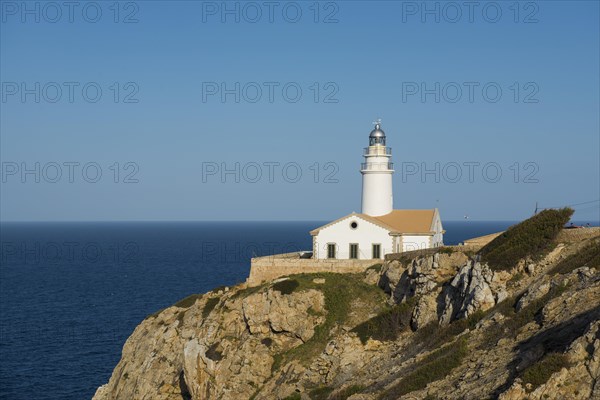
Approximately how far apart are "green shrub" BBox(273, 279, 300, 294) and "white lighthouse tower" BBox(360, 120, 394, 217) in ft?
47.7

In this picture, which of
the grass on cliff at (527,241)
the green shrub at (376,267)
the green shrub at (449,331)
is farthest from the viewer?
the green shrub at (376,267)

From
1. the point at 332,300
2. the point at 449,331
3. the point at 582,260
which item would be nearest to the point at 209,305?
the point at 332,300

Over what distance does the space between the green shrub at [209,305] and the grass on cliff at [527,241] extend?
66.4 ft

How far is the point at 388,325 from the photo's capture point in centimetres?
4403

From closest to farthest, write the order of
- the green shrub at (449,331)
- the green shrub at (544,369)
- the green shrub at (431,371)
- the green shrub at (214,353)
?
the green shrub at (544,369) < the green shrub at (431,371) < the green shrub at (449,331) < the green shrub at (214,353)

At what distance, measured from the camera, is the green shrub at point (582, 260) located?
3522cm

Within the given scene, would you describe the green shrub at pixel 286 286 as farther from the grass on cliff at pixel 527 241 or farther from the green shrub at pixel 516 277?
the green shrub at pixel 516 277

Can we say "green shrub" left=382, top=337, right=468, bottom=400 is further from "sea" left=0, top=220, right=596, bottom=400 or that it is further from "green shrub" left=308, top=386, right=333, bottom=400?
"sea" left=0, top=220, right=596, bottom=400

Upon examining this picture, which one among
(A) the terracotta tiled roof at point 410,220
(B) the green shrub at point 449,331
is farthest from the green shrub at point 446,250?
(A) the terracotta tiled roof at point 410,220

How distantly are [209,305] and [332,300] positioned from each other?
10.0 metres

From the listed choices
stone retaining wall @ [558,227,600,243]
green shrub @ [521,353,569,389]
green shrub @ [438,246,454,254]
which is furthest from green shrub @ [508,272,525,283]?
green shrub @ [521,353,569,389]

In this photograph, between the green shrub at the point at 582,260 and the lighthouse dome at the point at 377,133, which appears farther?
the lighthouse dome at the point at 377,133

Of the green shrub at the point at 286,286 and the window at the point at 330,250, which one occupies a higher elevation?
the window at the point at 330,250

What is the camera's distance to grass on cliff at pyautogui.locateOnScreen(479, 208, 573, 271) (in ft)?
134
